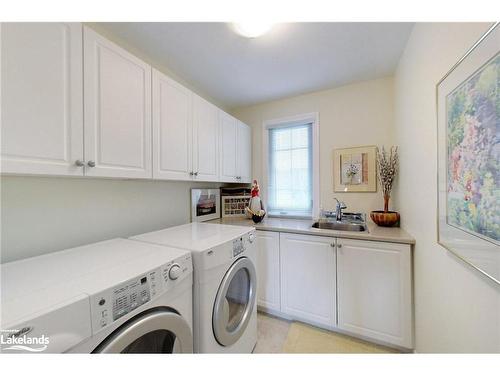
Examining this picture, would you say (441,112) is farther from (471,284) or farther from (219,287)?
(219,287)

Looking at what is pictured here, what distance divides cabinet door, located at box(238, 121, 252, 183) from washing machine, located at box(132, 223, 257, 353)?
3.44 feet

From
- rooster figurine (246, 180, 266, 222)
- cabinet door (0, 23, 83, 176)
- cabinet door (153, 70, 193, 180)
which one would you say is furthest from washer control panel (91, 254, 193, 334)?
rooster figurine (246, 180, 266, 222)

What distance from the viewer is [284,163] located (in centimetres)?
249

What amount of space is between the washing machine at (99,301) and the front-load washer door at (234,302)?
201 mm

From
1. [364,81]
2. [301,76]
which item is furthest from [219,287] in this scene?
[364,81]

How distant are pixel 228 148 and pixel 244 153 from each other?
1.18 feet

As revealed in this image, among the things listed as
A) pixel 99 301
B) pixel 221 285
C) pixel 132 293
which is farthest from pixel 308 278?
pixel 99 301

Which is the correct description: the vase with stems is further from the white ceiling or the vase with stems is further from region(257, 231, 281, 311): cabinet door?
region(257, 231, 281, 311): cabinet door

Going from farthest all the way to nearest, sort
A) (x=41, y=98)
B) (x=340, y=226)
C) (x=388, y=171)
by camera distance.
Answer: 1. (x=340, y=226)
2. (x=388, y=171)
3. (x=41, y=98)

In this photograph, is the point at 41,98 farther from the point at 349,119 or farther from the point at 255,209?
the point at 349,119

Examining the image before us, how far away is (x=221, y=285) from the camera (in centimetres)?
108

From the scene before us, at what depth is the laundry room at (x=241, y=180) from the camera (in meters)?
0.63

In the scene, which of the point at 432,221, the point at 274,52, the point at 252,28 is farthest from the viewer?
the point at 274,52

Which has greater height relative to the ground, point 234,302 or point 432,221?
point 432,221
